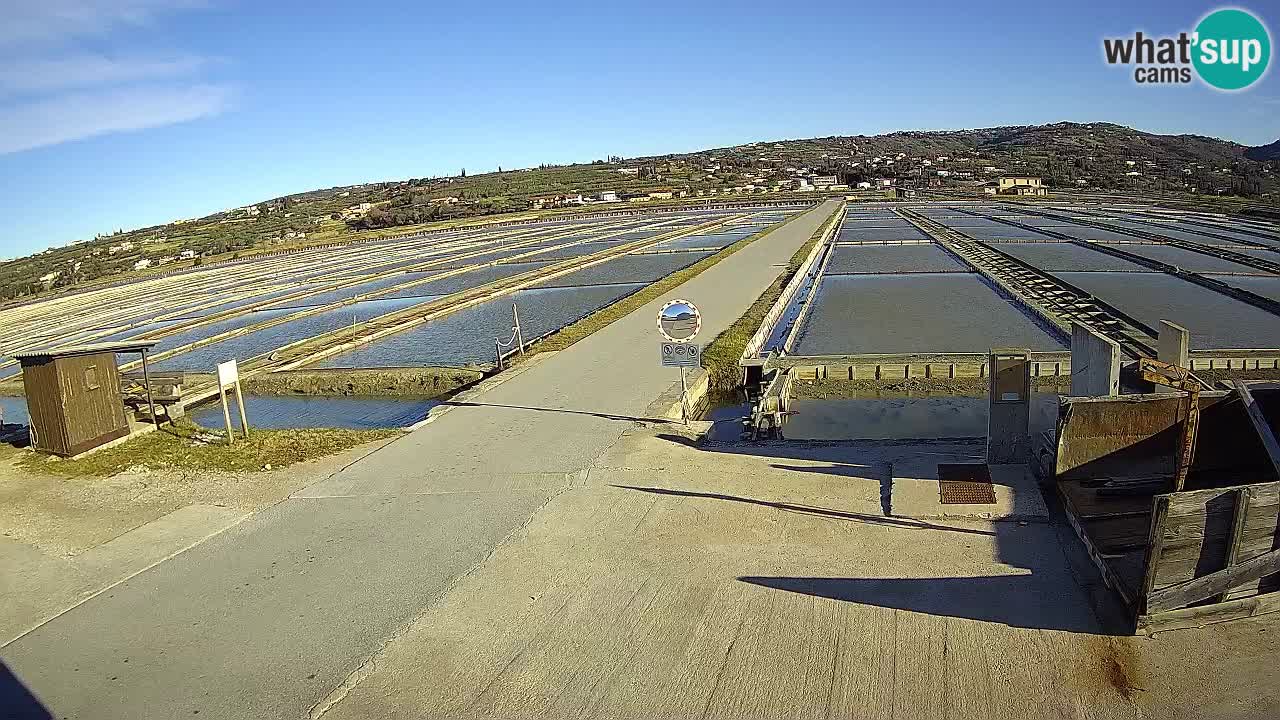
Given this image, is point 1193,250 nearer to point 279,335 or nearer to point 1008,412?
point 1008,412

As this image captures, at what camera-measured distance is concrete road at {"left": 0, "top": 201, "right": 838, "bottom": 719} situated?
5191 mm

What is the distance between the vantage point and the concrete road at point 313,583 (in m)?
5.19

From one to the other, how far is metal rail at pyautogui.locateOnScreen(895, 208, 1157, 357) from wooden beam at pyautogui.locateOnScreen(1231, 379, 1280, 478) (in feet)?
9.98

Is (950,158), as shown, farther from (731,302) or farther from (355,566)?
(355,566)

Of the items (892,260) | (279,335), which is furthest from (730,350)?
(892,260)

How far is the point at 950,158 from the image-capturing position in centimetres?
17725

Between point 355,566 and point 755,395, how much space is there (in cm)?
831

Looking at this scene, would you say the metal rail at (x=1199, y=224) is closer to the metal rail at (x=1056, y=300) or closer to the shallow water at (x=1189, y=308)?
the metal rail at (x=1056, y=300)

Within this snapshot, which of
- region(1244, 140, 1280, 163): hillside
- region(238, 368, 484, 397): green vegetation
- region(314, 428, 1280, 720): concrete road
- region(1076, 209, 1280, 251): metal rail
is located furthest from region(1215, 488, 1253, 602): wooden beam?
region(1244, 140, 1280, 163): hillside

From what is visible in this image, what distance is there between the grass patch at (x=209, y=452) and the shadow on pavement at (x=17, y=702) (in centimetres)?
432

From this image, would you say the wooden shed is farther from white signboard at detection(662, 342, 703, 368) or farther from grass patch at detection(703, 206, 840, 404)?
grass patch at detection(703, 206, 840, 404)

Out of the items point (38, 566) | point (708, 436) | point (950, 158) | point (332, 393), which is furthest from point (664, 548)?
point (950, 158)

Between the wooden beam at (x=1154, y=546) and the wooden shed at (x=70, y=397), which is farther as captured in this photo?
the wooden shed at (x=70, y=397)

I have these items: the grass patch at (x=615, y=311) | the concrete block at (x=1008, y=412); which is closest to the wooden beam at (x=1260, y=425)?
the concrete block at (x=1008, y=412)
